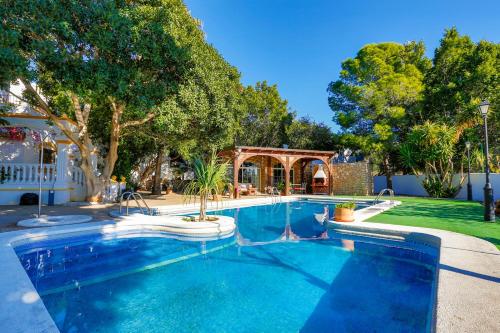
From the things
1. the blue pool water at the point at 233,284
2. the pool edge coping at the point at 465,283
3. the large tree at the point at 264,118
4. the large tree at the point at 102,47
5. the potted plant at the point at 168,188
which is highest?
the large tree at the point at 264,118

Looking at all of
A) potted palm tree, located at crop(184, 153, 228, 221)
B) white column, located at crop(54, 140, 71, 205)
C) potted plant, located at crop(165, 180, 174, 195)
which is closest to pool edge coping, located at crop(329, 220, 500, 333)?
potted palm tree, located at crop(184, 153, 228, 221)

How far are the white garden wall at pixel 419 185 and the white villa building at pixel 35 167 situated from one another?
70.2 feet

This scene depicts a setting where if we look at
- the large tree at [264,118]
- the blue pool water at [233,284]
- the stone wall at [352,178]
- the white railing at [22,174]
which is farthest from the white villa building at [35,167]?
the stone wall at [352,178]

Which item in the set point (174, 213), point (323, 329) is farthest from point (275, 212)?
point (323, 329)

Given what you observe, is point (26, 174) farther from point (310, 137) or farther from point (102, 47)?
point (310, 137)

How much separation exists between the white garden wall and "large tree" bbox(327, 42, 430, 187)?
0.86 meters

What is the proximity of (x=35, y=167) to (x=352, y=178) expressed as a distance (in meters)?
19.4

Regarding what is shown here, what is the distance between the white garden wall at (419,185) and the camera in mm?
15281

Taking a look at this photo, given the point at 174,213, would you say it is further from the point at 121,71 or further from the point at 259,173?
the point at 259,173

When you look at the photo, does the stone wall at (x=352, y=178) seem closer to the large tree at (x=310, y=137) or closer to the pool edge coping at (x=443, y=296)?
the large tree at (x=310, y=137)

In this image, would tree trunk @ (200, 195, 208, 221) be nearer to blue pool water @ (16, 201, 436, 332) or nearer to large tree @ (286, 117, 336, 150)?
blue pool water @ (16, 201, 436, 332)

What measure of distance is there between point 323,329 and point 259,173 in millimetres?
20052

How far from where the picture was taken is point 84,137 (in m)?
11.5

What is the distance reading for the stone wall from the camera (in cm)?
2047
